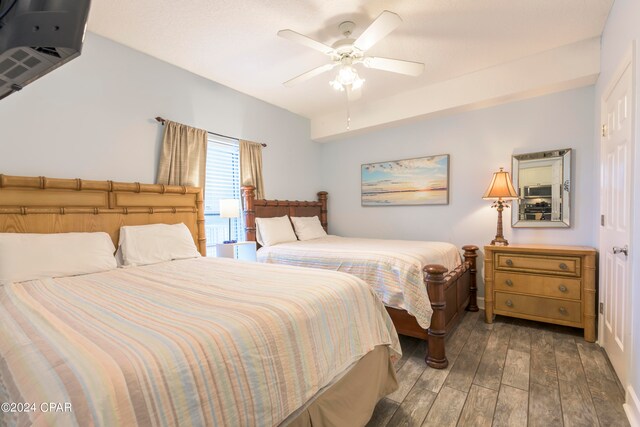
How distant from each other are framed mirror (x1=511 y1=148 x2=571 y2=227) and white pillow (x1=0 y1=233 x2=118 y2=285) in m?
4.04

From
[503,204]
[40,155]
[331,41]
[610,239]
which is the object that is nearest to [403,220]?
[503,204]

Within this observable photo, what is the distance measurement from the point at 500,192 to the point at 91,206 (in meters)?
3.89

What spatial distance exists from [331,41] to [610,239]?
9.21 feet

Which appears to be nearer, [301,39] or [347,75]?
[301,39]

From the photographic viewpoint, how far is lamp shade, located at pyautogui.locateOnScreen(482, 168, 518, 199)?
3.02 metres

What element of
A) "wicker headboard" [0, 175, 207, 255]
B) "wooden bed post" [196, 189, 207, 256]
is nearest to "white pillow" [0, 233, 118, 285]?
"wicker headboard" [0, 175, 207, 255]

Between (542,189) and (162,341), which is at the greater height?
(542,189)

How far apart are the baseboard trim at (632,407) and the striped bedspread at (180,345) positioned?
4.17 feet

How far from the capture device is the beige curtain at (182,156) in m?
2.90

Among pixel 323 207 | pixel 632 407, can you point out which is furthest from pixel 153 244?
pixel 632 407

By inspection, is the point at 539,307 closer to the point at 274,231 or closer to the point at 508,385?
the point at 508,385

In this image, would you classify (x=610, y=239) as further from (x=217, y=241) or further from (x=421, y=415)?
(x=217, y=241)

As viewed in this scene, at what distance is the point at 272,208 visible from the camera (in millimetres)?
3980

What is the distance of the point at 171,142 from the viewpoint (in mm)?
2939
